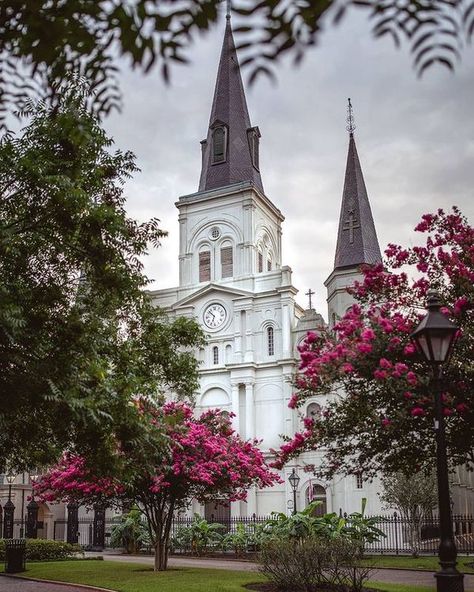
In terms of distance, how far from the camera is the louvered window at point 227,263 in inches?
1919

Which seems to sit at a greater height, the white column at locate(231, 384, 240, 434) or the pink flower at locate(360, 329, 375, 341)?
the white column at locate(231, 384, 240, 434)

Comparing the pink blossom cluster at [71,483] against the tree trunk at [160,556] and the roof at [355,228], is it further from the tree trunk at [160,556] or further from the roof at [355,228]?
the roof at [355,228]

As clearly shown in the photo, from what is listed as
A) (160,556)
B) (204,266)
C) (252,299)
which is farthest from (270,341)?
(160,556)

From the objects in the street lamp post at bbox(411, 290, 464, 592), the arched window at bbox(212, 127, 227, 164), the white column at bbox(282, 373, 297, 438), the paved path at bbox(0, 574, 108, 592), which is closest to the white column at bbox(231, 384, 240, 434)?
the white column at bbox(282, 373, 297, 438)

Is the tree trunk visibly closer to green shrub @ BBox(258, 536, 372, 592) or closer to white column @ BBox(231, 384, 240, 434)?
green shrub @ BBox(258, 536, 372, 592)

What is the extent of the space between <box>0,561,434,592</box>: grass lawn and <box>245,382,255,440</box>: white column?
21.5 m

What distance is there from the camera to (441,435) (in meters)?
7.69

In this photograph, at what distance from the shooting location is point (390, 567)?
69.1 ft

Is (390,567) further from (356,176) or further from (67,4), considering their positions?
(356,176)

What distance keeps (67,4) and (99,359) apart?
7.94 meters

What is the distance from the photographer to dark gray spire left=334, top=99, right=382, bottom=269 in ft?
151

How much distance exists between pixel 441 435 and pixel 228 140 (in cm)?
4806

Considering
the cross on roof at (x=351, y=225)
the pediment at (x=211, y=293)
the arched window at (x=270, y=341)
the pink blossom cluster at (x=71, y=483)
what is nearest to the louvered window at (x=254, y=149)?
the cross on roof at (x=351, y=225)

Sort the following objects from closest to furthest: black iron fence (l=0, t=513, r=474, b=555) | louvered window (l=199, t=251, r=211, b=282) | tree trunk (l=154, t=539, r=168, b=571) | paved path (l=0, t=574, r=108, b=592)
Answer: paved path (l=0, t=574, r=108, b=592) → tree trunk (l=154, t=539, r=168, b=571) → black iron fence (l=0, t=513, r=474, b=555) → louvered window (l=199, t=251, r=211, b=282)
